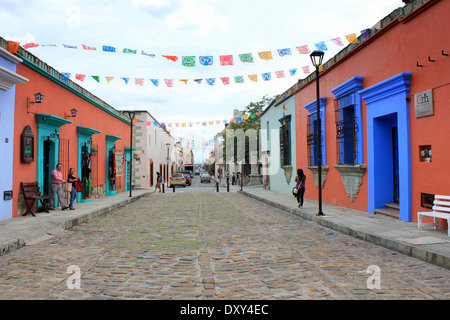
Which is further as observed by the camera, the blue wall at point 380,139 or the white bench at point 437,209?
the blue wall at point 380,139

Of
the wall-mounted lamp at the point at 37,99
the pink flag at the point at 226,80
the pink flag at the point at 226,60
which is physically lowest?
the wall-mounted lamp at the point at 37,99

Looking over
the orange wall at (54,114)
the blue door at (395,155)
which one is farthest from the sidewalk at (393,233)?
the orange wall at (54,114)

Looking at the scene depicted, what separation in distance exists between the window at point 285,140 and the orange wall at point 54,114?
32.3 ft

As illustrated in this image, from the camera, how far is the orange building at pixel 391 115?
7531mm

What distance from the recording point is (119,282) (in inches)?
172

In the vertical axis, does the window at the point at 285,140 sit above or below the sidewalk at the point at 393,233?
above

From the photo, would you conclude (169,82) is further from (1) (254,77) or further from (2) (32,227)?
(2) (32,227)

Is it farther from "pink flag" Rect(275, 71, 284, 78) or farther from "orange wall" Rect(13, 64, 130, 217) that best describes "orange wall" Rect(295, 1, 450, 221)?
"orange wall" Rect(13, 64, 130, 217)

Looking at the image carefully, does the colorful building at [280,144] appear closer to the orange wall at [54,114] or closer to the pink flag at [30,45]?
the orange wall at [54,114]

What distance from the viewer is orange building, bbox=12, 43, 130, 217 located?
1020cm

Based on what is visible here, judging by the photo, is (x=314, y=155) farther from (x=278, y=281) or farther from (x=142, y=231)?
(x=278, y=281)

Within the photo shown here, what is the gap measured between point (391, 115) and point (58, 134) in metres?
10.9
